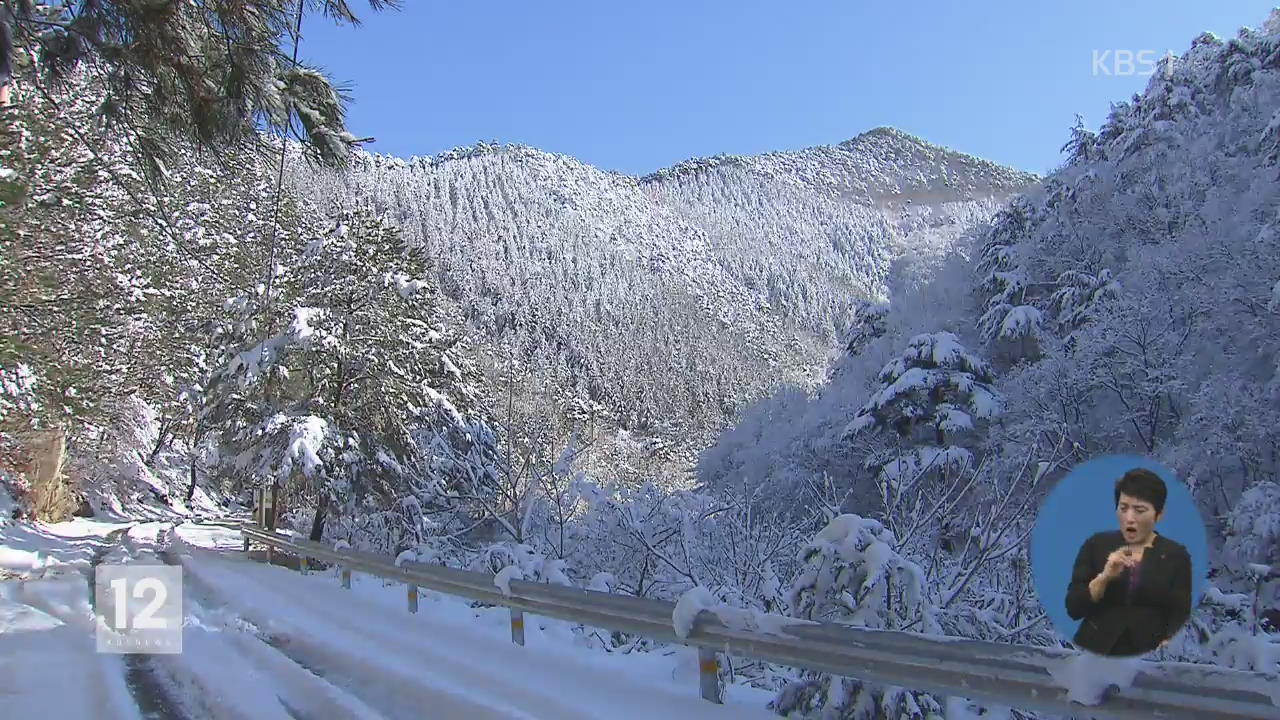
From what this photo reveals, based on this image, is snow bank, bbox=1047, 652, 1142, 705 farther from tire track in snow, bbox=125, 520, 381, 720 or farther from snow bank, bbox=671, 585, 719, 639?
tire track in snow, bbox=125, 520, 381, 720

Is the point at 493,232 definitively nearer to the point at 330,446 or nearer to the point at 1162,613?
the point at 330,446

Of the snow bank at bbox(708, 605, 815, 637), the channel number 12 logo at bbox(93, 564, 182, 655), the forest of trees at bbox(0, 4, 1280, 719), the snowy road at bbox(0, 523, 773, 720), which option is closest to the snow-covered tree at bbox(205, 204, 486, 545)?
the forest of trees at bbox(0, 4, 1280, 719)

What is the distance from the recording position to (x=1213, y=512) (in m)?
16.2

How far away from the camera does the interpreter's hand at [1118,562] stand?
2.01 meters

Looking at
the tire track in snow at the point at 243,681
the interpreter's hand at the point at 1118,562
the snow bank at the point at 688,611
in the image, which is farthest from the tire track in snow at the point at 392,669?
the interpreter's hand at the point at 1118,562

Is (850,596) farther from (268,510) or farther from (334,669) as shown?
(268,510)

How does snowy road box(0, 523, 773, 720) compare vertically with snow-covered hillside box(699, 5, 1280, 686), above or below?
below

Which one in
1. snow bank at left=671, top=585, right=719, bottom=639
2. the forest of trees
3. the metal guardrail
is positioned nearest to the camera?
the metal guardrail

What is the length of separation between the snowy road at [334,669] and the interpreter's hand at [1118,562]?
3660 millimetres
